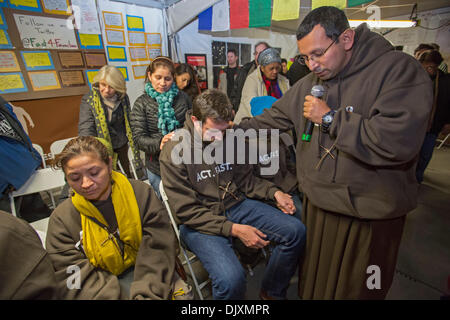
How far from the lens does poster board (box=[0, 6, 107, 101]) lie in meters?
2.66

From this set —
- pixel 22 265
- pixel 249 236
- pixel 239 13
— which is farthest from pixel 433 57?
pixel 22 265

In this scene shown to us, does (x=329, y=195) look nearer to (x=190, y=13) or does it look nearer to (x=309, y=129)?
(x=309, y=129)

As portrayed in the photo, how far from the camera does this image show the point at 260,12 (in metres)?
2.67

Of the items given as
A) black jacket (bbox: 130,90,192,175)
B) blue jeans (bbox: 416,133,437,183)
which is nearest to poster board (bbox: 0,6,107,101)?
black jacket (bbox: 130,90,192,175)

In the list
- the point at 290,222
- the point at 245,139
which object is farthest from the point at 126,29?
the point at 290,222

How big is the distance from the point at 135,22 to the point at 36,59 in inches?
59.0

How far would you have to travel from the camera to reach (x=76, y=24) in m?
3.03

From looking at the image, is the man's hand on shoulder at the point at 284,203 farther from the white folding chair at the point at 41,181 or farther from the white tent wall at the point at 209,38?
the white tent wall at the point at 209,38

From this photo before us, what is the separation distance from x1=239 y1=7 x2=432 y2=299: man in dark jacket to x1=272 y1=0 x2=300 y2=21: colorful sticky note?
146 cm

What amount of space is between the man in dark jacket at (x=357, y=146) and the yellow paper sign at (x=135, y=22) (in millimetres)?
3263

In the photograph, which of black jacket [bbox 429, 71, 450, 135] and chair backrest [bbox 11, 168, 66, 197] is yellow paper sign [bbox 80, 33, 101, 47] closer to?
chair backrest [bbox 11, 168, 66, 197]

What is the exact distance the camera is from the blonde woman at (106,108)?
85.2 inches

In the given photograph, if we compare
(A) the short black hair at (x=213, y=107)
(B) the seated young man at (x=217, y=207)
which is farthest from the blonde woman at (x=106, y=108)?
(A) the short black hair at (x=213, y=107)
